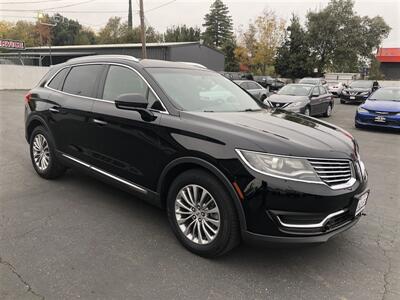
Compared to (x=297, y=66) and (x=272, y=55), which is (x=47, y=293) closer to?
(x=272, y=55)

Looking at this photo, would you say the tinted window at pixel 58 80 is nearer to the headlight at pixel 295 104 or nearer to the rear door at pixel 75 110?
the rear door at pixel 75 110

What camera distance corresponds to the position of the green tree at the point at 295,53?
145ft

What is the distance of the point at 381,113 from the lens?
11180 millimetres

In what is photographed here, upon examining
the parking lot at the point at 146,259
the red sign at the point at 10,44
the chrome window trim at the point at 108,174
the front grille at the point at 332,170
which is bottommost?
the parking lot at the point at 146,259

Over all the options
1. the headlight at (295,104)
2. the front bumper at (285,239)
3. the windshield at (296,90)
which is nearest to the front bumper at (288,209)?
the front bumper at (285,239)

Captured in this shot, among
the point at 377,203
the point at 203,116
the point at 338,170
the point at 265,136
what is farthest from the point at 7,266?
the point at 377,203

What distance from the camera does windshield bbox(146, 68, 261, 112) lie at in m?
3.77

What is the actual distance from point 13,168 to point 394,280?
553 cm

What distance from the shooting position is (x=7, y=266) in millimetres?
3041

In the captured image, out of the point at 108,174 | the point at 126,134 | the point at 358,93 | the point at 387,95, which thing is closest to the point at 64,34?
the point at 358,93

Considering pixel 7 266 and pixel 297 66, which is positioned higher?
pixel 297 66

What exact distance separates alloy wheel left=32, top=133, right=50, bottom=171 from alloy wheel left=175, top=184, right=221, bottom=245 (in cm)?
272

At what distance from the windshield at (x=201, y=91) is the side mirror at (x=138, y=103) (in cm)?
28

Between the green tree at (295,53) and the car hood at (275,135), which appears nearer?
the car hood at (275,135)
